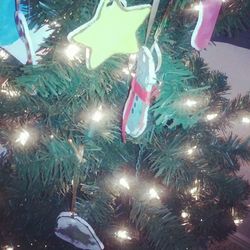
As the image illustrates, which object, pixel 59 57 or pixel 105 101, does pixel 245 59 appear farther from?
pixel 59 57

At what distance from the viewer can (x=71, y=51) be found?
51cm

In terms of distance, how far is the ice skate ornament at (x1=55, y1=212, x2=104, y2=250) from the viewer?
60cm

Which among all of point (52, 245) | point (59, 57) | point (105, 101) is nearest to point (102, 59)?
point (59, 57)

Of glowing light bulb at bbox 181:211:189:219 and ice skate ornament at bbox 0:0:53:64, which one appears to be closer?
ice skate ornament at bbox 0:0:53:64

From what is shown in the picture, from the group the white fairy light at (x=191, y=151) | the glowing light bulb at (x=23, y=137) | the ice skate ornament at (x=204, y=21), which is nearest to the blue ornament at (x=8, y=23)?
the glowing light bulb at (x=23, y=137)

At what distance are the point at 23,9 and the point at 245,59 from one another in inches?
47.1

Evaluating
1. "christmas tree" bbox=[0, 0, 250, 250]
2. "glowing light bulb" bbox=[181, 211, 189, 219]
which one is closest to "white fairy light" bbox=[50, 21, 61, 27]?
"christmas tree" bbox=[0, 0, 250, 250]

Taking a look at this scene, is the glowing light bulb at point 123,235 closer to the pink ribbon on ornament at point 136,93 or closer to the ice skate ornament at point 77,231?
the ice skate ornament at point 77,231

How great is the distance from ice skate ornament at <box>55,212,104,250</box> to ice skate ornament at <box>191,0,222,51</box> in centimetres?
37

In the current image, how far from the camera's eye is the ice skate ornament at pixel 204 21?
49cm

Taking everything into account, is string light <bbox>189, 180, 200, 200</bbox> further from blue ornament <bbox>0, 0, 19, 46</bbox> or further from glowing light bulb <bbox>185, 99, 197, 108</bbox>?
blue ornament <bbox>0, 0, 19, 46</bbox>

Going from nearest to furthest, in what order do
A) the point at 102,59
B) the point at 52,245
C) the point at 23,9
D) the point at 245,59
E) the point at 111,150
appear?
the point at 102,59
the point at 23,9
the point at 111,150
the point at 52,245
the point at 245,59

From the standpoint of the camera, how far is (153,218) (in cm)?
65

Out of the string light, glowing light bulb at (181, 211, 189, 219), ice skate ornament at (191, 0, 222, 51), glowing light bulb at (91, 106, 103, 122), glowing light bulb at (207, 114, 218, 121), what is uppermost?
ice skate ornament at (191, 0, 222, 51)
